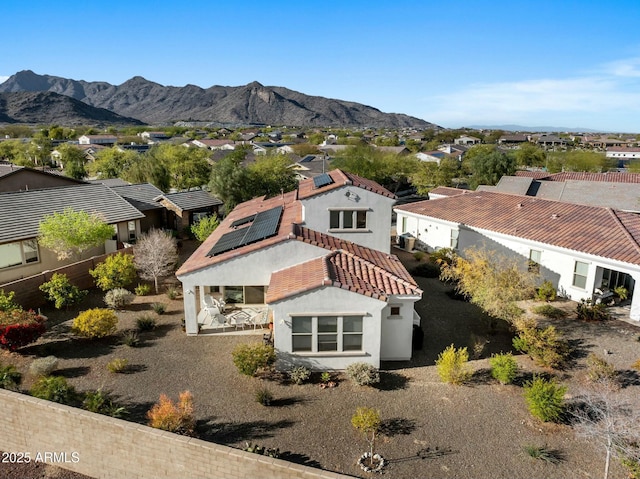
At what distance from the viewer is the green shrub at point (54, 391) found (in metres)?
13.1

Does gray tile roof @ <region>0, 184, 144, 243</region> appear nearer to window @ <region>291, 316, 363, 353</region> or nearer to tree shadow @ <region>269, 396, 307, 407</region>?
window @ <region>291, 316, 363, 353</region>

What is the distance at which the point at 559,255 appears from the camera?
22.6 meters

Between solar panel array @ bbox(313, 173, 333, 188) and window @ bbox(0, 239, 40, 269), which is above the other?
solar panel array @ bbox(313, 173, 333, 188)

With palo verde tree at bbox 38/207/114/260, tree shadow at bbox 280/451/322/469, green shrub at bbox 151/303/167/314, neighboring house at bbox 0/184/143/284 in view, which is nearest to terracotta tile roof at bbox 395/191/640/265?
tree shadow at bbox 280/451/322/469

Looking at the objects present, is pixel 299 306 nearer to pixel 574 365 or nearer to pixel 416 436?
pixel 416 436

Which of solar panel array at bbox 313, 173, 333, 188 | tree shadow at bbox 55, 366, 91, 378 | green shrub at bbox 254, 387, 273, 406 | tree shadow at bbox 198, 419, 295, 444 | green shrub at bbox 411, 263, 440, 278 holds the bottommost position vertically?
tree shadow at bbox 198, 419, 295, 444

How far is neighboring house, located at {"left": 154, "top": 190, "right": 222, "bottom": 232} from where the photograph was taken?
1351 inches

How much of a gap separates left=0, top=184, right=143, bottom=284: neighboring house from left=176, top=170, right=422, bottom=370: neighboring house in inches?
397

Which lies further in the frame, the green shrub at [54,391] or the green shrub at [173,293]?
the green shrub at [173,293]

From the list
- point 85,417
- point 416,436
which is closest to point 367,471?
point 416,436

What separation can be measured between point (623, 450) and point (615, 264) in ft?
38.2

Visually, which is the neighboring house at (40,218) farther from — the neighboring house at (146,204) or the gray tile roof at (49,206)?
the neighboring house at (146,204)

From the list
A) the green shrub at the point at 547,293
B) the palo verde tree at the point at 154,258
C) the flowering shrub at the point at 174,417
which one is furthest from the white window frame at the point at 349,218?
the flowering shrub at the point at 174,417

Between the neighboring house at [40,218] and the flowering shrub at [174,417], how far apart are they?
1616 cm
